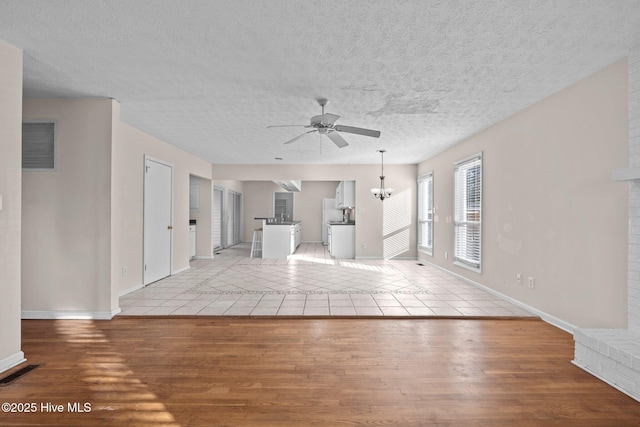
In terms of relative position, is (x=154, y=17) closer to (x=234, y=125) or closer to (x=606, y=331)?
(x=234, y=125)

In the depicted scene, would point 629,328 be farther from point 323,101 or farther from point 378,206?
point 378,206

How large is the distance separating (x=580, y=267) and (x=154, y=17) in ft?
13.2

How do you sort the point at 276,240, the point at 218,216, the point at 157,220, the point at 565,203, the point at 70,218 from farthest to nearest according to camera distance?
the point at 218,216 < the point at 276,240 < the point at 157,220 < the point at 70,218 < the point at 565,203

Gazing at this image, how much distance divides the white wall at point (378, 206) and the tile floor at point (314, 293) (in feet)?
3.75

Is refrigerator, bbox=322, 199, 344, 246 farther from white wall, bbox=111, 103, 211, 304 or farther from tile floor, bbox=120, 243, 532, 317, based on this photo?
white wall, bbox=111, 103, 211, 304

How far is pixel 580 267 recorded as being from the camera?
3029mm

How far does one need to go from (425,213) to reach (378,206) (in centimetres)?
112

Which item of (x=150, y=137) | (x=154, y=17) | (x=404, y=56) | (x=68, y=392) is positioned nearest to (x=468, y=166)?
(x=404, y=56)

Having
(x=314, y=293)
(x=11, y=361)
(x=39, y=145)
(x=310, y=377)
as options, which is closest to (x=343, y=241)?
(x=314, y=293)

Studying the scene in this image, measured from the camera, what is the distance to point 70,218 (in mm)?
3523

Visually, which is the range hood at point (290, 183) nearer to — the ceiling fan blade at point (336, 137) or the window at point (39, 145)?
the ceiling fan blade at point (336, 137)

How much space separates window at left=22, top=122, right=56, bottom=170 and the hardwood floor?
1711 mm

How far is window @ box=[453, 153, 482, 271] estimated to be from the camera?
16.6ft

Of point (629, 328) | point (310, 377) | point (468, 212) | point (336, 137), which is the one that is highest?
point (336, 137)
